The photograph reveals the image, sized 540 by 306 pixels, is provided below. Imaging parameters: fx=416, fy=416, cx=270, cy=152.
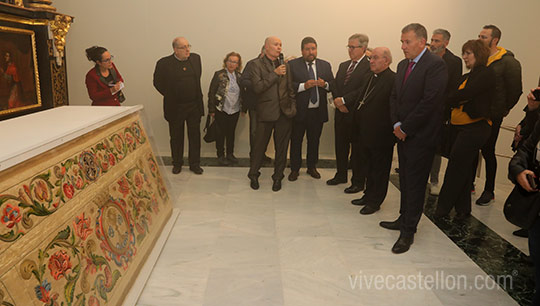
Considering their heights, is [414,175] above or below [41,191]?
below

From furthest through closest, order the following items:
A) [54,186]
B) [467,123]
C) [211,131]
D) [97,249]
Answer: [211,131] < [467,123] < [97,249] < [54,186]

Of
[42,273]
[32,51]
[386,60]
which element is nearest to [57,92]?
[32,51]

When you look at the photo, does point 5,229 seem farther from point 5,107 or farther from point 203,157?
point 203,157

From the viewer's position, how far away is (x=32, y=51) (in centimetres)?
382

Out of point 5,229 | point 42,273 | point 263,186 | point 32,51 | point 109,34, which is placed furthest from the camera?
point 109,34

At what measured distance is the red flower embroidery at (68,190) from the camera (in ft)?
7.32

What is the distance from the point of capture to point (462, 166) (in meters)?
3.87

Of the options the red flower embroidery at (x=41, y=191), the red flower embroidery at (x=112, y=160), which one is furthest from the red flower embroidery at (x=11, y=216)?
the red flower embroidery at (x=112, y=160)

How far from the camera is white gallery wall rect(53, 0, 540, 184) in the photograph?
6086 millimetres

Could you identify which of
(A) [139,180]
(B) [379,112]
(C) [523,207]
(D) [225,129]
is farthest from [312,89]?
(C) [523,207]

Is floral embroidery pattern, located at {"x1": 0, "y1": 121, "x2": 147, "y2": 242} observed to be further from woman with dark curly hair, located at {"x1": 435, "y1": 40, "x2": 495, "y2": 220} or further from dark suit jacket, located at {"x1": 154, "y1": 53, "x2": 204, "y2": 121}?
woman with dark curly hair, located at {"x1": 435, "y1": 40, "x2": 495, "y2": 220}

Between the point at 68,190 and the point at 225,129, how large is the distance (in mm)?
3701

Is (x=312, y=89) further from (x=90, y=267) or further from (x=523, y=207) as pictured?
(x=90, y=267)

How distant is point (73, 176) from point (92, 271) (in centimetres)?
54
